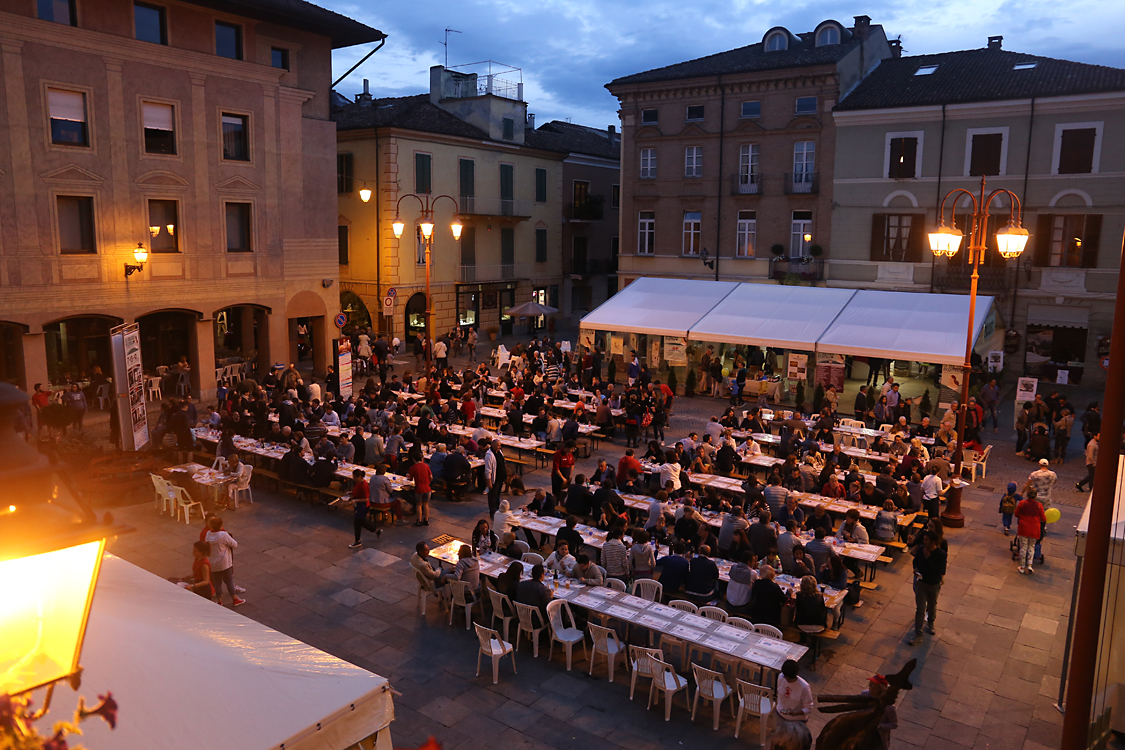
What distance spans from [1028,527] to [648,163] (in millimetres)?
26129

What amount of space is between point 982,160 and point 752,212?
27.9 ft

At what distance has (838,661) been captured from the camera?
10.3 metres

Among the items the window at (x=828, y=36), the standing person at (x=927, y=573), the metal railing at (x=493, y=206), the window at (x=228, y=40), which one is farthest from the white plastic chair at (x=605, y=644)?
the window at (x=828, y=36)

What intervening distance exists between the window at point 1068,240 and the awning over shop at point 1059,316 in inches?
55.1

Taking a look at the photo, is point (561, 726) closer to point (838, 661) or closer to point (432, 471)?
point (838, 661)

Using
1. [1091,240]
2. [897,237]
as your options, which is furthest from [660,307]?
[1091,240]

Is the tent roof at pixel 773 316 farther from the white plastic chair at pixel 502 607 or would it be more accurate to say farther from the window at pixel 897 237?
the white plastic chair at pixel 502 607

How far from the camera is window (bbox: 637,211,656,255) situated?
36.4m

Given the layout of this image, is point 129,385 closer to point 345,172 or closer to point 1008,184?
point 345,172

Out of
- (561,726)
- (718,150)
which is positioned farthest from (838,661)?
(718,150)

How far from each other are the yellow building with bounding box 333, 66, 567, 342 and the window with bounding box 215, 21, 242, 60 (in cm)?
804

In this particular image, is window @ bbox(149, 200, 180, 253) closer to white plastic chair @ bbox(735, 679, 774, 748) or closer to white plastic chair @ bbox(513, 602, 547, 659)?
white plastic chair @ bbox(513, 602, 547, 659)

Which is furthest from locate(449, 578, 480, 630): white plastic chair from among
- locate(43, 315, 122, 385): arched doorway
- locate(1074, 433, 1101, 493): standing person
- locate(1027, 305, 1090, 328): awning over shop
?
locate(1027, 305, 1090, 328): awning over shop

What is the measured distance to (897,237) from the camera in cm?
3039
